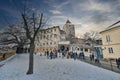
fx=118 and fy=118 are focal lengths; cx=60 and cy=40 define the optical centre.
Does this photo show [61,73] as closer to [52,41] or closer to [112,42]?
[112,42]

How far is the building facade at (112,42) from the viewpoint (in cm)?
3218

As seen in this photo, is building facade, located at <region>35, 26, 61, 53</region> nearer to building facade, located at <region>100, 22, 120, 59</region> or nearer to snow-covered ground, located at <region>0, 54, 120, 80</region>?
building facade, located at <region>100, 22, 120, 59</region>

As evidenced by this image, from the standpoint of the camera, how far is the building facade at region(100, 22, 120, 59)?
106ft

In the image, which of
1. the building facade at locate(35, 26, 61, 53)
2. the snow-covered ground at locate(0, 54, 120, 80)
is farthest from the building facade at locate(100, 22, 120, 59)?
the building facade at locate(35, 26, 61, 53)

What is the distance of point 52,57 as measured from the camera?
30.8 meters

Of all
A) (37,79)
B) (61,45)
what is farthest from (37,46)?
(37,79)

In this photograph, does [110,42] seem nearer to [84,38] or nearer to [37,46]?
[37,46]

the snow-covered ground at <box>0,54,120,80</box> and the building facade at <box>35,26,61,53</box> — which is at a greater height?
the building facade at <box>35,26,61,53</box>

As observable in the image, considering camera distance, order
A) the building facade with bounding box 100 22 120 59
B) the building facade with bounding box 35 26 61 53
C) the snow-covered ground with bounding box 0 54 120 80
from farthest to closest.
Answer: the building facade with bounding box 35 26 61 53 < the building facade with bounding box 100 22 120 59 < the snow-covered ground with bounding box 0 54 120 80

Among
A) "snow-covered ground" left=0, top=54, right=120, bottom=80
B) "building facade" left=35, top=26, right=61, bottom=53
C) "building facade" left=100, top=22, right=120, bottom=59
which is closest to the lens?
"snow-covered ground" left=0, top=54, right=120, bottom=80

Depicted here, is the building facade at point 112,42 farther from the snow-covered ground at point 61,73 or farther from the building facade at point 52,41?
the building facade at point 52,41

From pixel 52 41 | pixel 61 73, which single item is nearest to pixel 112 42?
pixel 61 73

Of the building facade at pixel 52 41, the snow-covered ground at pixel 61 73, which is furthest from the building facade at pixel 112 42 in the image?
the building facade at pixel 52 41

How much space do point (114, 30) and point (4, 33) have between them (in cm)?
3007
